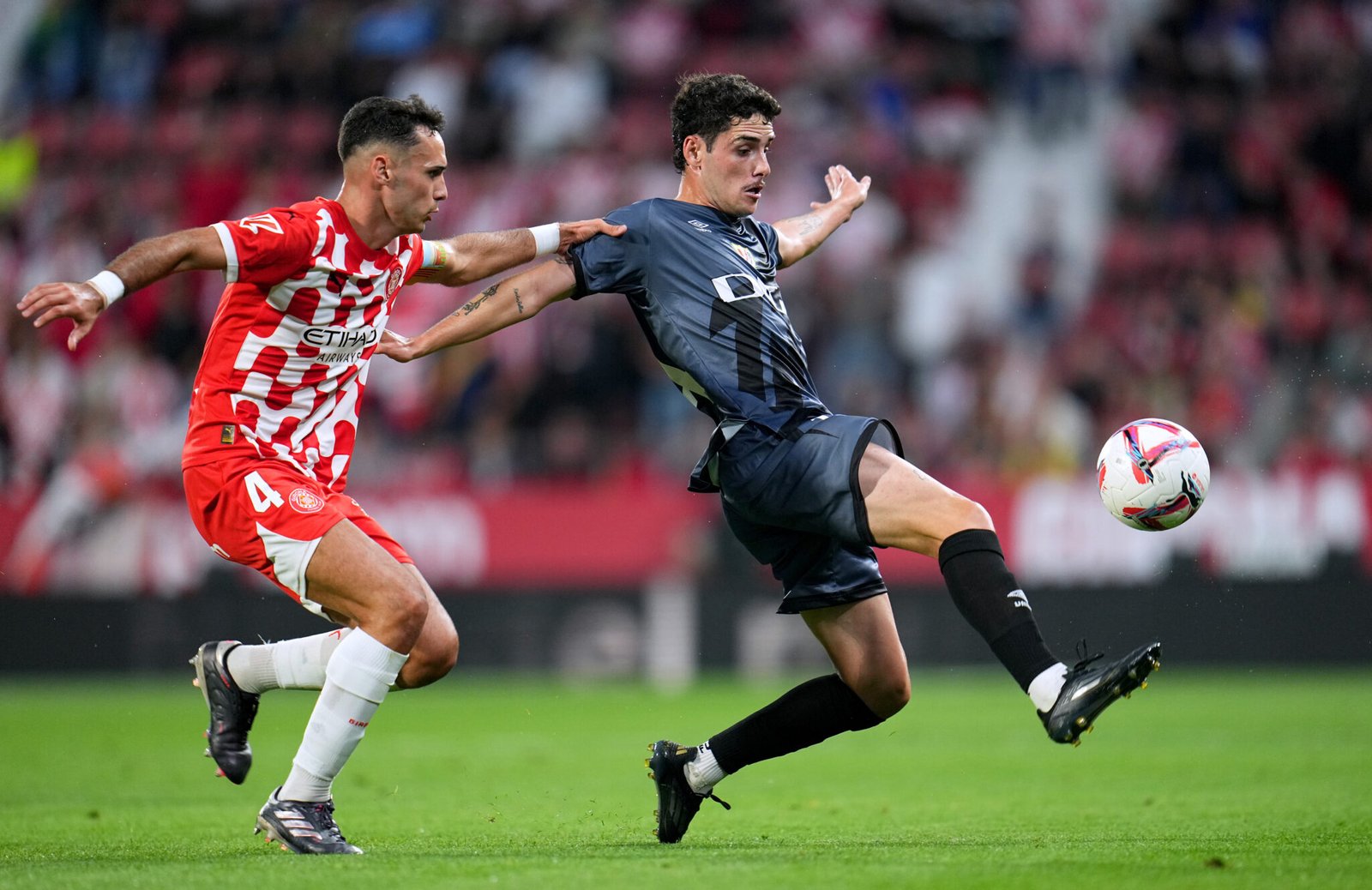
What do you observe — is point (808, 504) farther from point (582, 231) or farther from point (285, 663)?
point (285, 663)

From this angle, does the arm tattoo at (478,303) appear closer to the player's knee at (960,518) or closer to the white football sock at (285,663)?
the white football sock at (285,663)

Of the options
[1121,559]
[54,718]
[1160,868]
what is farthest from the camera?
[1121,559]

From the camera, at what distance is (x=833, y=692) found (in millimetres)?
6324

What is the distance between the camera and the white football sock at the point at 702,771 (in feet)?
20.8

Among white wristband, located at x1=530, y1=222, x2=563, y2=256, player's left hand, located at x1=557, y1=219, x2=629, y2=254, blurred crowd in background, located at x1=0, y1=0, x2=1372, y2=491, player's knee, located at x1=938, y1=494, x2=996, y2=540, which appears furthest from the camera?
blurred crowd in background, located at x1=0, y1=0, x2=1372, y2=491

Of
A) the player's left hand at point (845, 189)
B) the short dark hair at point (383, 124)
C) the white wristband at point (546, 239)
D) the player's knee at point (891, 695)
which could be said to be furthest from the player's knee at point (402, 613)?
the player's left hand at point (845, 189)

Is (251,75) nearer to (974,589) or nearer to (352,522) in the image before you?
(352,522)

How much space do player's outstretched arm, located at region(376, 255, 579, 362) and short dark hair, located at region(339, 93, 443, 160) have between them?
2.05 ft

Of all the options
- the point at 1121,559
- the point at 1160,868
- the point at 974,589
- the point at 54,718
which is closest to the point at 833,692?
the point at 974,589

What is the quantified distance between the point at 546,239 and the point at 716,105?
2.70ft

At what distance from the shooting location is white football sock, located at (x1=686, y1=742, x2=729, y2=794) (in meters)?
6.34

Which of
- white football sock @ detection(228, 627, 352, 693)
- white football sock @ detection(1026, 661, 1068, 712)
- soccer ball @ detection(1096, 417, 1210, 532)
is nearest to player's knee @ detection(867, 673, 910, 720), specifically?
soccer ball @ detection(1096, 417, 1210, 532)

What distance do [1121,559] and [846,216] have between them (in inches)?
331

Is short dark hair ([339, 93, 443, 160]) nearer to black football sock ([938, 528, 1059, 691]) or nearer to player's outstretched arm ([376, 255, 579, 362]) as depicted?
player's outstretched arm ([376, 255, 579, 362])
